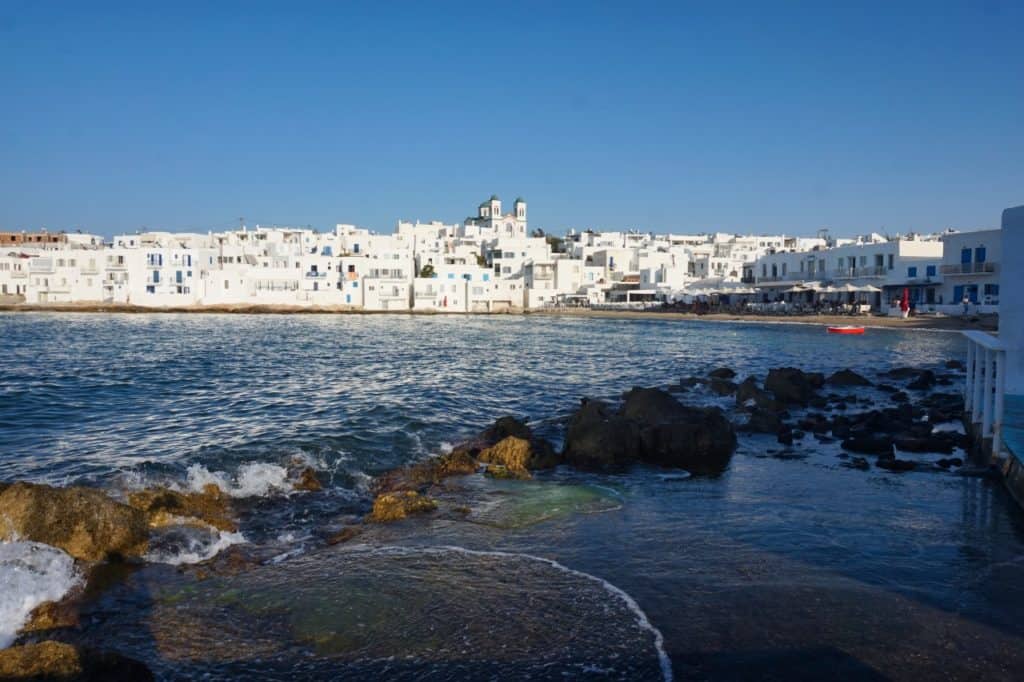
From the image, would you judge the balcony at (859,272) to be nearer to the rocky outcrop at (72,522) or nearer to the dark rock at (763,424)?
the dark rock at (763,424)

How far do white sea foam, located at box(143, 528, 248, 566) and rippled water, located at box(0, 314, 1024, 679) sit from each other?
0.39 m

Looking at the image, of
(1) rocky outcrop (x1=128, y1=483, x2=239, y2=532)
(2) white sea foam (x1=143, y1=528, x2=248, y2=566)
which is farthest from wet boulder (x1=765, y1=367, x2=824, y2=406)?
(2) white sea foam (x1=143, y1=528, x2=248, y2=566)

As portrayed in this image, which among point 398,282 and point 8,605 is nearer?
point 8,605

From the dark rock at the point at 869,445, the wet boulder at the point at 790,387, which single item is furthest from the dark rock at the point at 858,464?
the wet boulder at the point at 790,387

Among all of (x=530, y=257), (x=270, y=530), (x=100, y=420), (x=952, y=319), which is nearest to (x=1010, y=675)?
(x=270, y=530)

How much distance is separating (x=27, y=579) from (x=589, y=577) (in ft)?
21.7

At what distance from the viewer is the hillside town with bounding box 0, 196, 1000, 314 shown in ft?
226

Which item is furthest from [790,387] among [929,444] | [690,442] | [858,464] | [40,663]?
[40,663]

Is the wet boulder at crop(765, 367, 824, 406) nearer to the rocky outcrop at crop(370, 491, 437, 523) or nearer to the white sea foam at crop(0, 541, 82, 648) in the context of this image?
the rocky outcrop at crop(370, 491, 437, 523)

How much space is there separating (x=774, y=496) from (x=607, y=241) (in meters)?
130

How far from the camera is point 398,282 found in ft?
324

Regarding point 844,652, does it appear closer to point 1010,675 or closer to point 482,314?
point 1010,675

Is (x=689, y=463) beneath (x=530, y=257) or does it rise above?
beneath

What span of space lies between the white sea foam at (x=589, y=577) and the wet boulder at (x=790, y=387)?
1855 centimetres
